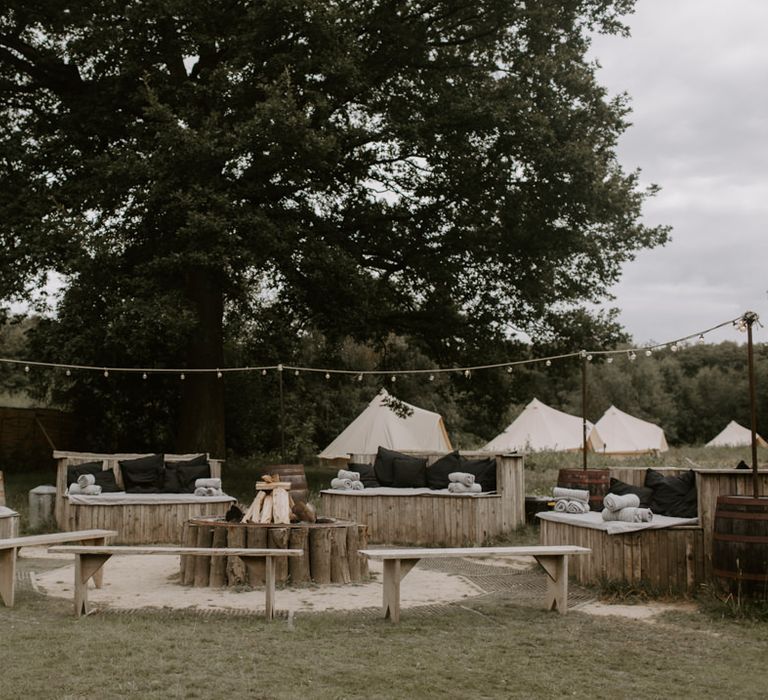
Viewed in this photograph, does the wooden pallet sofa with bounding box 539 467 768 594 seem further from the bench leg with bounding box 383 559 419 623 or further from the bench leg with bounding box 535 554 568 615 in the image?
the bench leg with bounding box 383 559 419 623

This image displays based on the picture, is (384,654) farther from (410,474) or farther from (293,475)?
(293,475)

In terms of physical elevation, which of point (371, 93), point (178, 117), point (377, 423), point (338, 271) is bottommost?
point (377, 423)

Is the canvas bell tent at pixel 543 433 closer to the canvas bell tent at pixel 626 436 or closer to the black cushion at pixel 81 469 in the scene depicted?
the canvas bell tent at pixel 626 436

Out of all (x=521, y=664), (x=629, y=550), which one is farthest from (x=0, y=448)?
(x=521, y=664)

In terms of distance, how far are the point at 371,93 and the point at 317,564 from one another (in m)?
10.3

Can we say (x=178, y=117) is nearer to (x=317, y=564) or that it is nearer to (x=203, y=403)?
(x=203, y=403)

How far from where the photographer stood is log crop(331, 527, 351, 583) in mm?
8039

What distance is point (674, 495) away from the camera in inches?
327

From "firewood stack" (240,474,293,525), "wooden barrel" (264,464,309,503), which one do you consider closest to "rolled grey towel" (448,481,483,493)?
"wooden barrel" (264,464,309,503)

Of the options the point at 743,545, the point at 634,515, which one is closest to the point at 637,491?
the point at 634,515

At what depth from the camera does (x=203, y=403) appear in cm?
1627

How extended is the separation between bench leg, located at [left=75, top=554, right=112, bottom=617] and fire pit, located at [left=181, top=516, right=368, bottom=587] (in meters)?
1.52

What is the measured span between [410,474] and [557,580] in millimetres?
4942

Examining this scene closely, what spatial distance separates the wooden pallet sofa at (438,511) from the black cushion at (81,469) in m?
2.91
